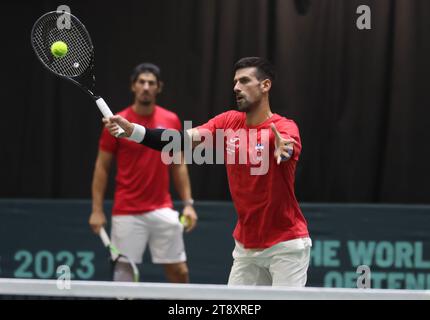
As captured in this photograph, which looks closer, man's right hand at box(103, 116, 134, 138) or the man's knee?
Result: man's right hand at box(103, 116, 134, 138)

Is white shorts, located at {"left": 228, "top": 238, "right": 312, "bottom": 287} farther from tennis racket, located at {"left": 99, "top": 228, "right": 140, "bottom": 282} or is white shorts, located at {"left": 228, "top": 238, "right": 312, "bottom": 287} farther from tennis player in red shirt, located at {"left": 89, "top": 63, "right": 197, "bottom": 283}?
tennis player in red shirt, located at {"left": 89, "top": 63, "right": 197, "bottom": 283}

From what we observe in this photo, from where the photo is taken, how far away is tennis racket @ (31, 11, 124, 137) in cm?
473

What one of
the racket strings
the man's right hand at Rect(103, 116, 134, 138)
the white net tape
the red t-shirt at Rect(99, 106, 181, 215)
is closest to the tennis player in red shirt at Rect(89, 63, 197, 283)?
the red t-shirt at Rect(99, 106, 181, 215)

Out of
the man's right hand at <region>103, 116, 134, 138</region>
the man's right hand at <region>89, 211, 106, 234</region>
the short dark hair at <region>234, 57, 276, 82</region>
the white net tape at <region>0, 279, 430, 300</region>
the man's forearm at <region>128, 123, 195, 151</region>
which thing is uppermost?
the short dark hair at <region>234, 57, 276, 82</region>

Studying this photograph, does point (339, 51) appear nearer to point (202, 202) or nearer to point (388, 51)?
point (388, 51)

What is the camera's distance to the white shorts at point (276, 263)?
14.3 feet

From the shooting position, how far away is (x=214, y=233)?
6.61 metres

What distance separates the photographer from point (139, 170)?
20.5 feet

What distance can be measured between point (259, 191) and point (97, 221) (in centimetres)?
208

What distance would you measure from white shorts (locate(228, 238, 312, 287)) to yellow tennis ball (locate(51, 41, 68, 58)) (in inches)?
51.3

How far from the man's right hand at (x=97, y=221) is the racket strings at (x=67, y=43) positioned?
5.25ft

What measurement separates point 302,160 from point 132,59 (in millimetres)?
1474

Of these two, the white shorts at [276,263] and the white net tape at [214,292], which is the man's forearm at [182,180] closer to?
the white shorts at [276,263]
